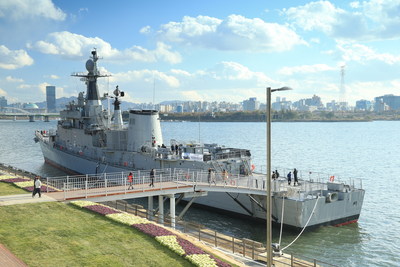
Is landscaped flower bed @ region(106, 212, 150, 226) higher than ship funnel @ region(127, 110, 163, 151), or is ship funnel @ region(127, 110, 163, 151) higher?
ship funnel @ region(127, 110, 163, 151)

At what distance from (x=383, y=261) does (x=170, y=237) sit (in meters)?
17.1

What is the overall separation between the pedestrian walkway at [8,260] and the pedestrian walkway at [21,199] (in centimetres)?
766

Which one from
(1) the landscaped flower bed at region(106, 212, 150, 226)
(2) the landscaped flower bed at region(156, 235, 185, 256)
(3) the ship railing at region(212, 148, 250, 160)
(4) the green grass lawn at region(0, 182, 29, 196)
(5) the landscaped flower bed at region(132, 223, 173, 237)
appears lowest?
(2) the landscaped flower bed at region(156, 235, 185, 256)

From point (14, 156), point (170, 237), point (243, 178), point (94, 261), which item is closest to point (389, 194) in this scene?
point (243, 178)

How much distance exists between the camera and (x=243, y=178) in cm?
3719

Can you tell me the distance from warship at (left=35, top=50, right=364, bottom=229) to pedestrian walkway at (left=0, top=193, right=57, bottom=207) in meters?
15.8

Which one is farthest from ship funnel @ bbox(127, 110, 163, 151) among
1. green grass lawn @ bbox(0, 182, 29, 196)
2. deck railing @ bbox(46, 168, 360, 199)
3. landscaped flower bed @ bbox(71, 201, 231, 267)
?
landscaped flower bed @ bbox(71, 201, 231, 267)

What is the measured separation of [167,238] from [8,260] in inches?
269

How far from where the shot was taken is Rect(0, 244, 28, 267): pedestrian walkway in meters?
15.0

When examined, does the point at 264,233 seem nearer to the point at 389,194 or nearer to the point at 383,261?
the point at 383,261

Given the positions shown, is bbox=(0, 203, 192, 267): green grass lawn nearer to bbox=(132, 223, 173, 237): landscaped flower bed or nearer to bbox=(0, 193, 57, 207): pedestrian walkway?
bbox=(132, 223, 173, 237): landscaped flower bed

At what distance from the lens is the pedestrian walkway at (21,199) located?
2355 cm

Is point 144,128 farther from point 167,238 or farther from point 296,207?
point 167,238

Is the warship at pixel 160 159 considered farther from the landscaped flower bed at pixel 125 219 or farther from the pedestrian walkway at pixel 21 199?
the pedestrian walkway at pixel 21 199
